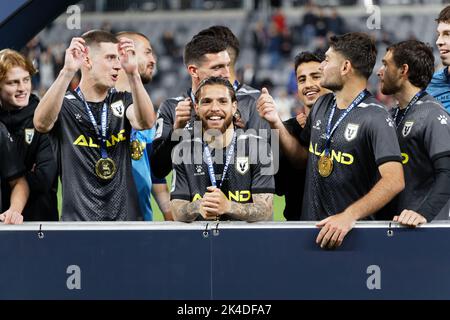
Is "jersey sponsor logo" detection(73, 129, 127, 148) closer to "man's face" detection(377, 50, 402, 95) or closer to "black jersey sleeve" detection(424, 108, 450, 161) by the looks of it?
"man's face" detection(377, 50, 402, 95)

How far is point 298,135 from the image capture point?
5141 millimetres

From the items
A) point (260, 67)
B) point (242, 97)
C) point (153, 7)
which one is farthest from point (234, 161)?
point (153, 7)

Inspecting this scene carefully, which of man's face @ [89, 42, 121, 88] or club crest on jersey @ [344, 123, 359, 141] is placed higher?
man's face @ [89, 42, 121, 88]

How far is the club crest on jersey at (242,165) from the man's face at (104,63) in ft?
2.90

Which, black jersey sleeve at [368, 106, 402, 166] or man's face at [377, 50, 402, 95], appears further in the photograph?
man's face at [377, 50, 402, 95]

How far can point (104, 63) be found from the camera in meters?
5.12

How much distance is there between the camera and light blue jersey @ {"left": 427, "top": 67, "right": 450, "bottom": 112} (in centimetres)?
558

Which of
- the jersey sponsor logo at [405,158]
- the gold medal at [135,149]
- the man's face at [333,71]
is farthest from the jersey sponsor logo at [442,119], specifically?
the gold medal at [135,149]

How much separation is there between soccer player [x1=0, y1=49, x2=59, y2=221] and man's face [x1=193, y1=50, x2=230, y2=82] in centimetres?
88

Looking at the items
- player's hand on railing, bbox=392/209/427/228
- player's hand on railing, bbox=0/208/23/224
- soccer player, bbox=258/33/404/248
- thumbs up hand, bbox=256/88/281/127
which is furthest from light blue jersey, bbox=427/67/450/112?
player's hand on railing, bbox=0/208/23/224

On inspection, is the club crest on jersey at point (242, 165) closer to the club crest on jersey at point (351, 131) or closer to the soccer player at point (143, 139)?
the club crest on jersey at point (351, 131)

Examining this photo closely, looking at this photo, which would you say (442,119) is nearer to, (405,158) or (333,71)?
(405,158)

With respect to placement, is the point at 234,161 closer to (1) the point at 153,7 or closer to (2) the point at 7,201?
(2) the point at 7,201

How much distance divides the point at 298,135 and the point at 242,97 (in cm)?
39
